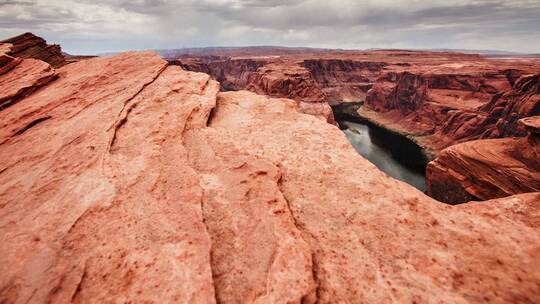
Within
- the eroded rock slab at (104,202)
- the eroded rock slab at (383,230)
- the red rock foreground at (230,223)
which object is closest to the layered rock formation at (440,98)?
the eroded rock slab at (383,230)

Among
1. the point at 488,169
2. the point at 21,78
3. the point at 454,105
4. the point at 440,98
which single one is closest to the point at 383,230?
the point at 21,78

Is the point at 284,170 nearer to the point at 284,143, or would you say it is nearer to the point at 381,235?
the point at 284,143

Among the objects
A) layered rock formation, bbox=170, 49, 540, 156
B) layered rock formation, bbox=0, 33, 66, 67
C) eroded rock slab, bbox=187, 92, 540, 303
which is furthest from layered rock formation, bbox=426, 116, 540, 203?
layered rock formation, bbox=0, 33, 66, 67

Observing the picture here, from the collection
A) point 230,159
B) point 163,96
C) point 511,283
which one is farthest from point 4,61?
point 511,283

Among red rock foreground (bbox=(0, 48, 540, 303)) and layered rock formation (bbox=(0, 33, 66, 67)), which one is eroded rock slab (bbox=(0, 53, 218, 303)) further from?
layered rock formation (bbox=(0, 33, 66, 67))

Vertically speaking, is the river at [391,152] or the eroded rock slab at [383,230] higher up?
the eroded rock slab at [383,230]

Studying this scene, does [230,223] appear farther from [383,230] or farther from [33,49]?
[33,49]

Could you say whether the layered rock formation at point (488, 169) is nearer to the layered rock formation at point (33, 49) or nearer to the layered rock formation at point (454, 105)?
the layered rock formation at point (454, 105)

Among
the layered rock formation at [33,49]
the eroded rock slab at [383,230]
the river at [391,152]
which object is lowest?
the river at [391,152]
